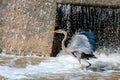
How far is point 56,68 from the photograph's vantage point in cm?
816

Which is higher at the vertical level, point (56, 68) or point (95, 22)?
point (95, 22)

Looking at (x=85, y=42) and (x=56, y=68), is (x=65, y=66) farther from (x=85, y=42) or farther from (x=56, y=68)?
(x=85, y=42)

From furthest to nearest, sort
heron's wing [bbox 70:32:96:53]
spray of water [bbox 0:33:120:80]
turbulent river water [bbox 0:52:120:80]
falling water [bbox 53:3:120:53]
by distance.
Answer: falling water [bbox 53:3:120:53] → heron's wing [bbox 70:32:96:53] → spray of water [bbox 0:33:120:80] → turbulent river water [bbox 0:52:120:80]

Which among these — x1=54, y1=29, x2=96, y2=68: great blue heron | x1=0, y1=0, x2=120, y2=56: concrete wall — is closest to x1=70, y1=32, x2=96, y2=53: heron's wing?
x1=54, y1=29, x2=96, y2=68: great blue heron

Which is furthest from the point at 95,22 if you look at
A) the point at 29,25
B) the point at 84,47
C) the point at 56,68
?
the point at 56,68

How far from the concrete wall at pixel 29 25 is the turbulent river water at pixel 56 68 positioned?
33cm

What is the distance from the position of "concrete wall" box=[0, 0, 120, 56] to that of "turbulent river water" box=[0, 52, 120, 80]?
327mm

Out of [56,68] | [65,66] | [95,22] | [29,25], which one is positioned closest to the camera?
[56,68]

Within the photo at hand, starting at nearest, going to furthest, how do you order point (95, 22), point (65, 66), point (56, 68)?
point (56, 68)
point (65, 66)
point (95, 22)

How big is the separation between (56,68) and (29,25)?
1962 mm

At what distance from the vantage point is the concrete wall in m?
9.69

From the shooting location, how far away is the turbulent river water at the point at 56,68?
290 inches

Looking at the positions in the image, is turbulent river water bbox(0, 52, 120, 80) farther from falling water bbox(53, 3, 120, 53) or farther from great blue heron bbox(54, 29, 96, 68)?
falling water bbox(53, 3, 120, 53)

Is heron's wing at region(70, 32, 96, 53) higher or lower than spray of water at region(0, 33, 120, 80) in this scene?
higher
